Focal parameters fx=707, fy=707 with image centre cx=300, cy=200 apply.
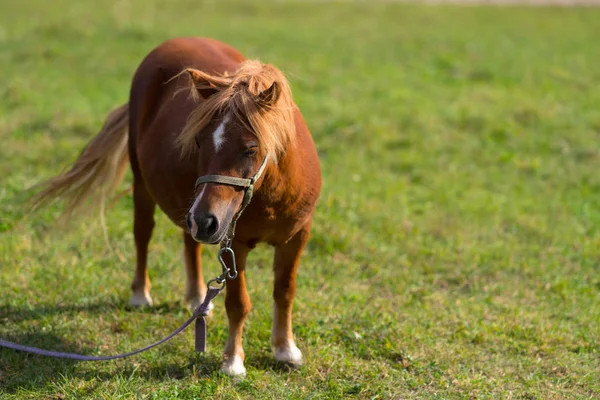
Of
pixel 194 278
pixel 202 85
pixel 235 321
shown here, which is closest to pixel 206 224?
pixel 202 85

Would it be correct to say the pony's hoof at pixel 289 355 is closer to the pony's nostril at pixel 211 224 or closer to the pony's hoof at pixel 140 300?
the pony's hoof at pixel 140 300

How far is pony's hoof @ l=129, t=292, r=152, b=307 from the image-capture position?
472cm

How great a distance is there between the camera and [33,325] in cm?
442

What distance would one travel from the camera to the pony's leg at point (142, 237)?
15.5ft

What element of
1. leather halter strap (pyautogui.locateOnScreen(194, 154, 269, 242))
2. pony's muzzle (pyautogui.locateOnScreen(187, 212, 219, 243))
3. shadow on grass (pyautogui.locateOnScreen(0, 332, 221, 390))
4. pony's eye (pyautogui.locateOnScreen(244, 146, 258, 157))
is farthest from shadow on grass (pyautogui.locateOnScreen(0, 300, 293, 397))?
pony's eye (pyautogui.locateOnScreen(244, 146, 258, 157))

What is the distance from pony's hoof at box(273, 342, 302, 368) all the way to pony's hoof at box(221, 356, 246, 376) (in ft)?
0.74

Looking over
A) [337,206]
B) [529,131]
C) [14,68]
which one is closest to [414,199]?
[337,206]

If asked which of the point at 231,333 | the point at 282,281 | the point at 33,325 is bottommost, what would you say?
the point at 33,325

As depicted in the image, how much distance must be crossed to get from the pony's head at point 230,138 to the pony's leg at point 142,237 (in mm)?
1549

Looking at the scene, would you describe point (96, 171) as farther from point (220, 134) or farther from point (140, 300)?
point (220, 134)

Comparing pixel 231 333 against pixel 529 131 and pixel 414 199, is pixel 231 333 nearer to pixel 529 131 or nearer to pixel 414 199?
pixel 414 199

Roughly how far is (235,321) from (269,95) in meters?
1.40

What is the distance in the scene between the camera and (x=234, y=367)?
3.91 metres

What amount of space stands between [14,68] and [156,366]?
7.33 meters
